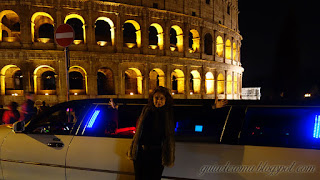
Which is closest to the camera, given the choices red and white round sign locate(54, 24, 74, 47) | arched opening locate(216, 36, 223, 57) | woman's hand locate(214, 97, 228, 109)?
woman's hand locate(214, 97, 228, 109)

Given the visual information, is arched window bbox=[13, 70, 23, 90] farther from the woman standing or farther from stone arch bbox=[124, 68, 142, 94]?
the woman standing

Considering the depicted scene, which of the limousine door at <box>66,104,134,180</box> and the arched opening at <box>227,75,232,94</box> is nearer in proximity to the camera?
the limousine door at <box>66,104,134,180</box>

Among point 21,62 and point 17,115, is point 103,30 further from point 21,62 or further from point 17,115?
point 17,115

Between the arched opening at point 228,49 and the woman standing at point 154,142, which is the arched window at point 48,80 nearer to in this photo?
the arched opening at point 228,49

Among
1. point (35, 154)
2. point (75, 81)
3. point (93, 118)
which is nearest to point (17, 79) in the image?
point (75, 81)

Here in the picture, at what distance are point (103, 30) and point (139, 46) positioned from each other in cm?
690

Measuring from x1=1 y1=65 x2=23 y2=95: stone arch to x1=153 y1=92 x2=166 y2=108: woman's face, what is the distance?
18.7m

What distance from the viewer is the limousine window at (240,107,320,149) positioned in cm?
257

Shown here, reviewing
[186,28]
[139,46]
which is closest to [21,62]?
[139,46]

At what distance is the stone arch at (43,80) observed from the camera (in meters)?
17.8

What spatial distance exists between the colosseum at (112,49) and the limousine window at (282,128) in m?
15.9

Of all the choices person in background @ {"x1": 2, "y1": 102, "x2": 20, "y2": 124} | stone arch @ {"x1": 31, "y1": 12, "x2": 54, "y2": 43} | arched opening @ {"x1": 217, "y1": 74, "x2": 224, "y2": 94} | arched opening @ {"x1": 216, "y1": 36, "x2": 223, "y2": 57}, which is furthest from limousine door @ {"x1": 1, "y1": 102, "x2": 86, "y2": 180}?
arched opening @ {"x1": 216, "y1": 36, "x2": 223, "y2": 57}

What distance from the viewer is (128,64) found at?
19969 millimetres

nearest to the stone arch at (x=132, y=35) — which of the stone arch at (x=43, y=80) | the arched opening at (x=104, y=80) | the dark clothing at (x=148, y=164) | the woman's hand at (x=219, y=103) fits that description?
the arched opening at (x=104, y=80)
